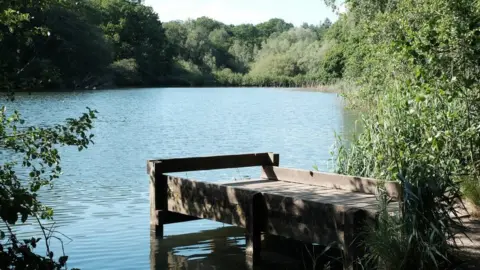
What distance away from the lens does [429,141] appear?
777 centimetres

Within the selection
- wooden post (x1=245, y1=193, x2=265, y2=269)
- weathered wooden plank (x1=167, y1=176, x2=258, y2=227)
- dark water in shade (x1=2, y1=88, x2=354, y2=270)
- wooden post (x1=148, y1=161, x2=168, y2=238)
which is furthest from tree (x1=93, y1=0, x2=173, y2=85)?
wooden post (x1=245, y1=193, x2=265, y2=269)

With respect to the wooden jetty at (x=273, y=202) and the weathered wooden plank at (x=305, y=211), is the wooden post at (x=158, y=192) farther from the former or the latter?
the weathered wooden plank at (x=305, y=211)

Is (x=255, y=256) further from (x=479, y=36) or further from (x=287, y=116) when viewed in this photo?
(x=287, y=116)

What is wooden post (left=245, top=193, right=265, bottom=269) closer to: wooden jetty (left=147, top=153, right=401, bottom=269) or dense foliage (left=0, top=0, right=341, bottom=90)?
wooden jetty (left=147, top=153, right=401, bottom=269)

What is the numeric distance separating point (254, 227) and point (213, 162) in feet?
6.84

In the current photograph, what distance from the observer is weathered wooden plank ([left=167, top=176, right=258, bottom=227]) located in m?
8.01

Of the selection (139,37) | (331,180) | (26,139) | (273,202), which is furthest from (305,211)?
(139,37)

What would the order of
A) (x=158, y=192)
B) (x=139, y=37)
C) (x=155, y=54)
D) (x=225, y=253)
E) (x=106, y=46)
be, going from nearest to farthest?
(x=225, y=253), (x=158, y=192), (x=106, y=46), (x=155, y=54), (x=139, y=37)

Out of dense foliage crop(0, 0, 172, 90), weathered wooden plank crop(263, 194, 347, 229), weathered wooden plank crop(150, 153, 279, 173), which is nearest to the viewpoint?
weathered wooden plank crop(263, 194, 347, 229)

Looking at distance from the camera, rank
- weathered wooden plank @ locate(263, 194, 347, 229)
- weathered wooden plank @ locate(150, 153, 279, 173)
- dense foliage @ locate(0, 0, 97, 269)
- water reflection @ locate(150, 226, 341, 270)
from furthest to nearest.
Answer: weathered wooden plank @ locate(150, 153, 279, 173), water reflection @ locate(150, 226, 341, 270), weathered wooden plank @ locate(263, 194, 347, 229), dense foliage @ locate(0, 0, 97, 269)

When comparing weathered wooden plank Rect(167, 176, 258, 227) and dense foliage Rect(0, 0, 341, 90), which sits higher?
dense foliage Rect(0, 0, 341, 90)

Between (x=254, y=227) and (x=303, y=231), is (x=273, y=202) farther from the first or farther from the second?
(x=303, y=231)

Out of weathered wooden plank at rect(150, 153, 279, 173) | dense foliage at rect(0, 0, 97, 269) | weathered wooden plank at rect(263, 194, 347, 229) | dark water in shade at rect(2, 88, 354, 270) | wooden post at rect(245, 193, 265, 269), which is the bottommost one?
dark water in shade at rect(2, 88, 354, 270)

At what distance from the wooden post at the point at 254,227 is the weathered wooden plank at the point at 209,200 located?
0.24ft
